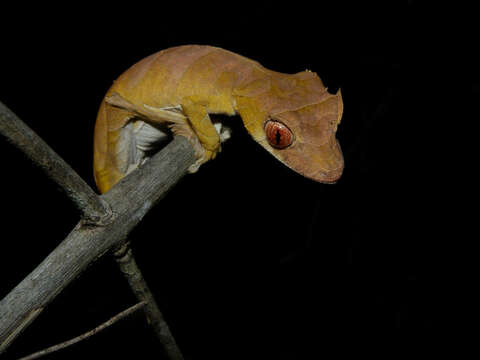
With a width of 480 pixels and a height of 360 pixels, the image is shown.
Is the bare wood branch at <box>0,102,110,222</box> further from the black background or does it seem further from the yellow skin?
the black background

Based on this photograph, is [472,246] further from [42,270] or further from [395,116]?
[42,270]

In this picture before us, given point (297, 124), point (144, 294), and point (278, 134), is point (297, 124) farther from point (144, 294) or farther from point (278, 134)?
point (144, 294)

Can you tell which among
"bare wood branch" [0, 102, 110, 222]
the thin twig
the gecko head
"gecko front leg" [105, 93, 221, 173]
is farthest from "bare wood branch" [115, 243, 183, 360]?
the gecko head

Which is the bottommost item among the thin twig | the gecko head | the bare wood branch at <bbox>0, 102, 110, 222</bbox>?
the thin twig

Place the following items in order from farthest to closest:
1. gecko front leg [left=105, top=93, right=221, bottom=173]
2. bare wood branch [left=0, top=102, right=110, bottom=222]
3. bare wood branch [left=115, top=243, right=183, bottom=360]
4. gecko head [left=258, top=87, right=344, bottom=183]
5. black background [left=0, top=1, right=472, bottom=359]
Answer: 1. black background [left=0, top=1, right=472, bottom=359]
2. gecko front leg [left=105, top=93, right=221, bottom=173]
3. gecko head [left=258, top=87, right=344, bottom=183]
4. bare wood branch [left=115, top=243, right=183, bottom=360]
5. bare wood branch [left=0, top=102, right=110, bottom=222]

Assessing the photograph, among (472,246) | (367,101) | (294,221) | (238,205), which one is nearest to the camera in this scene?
(367,101)

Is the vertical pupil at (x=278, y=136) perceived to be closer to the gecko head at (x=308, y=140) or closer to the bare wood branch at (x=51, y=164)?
the gecko head at (x=308, y=140)

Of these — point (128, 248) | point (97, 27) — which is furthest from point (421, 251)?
point (97, 27)
